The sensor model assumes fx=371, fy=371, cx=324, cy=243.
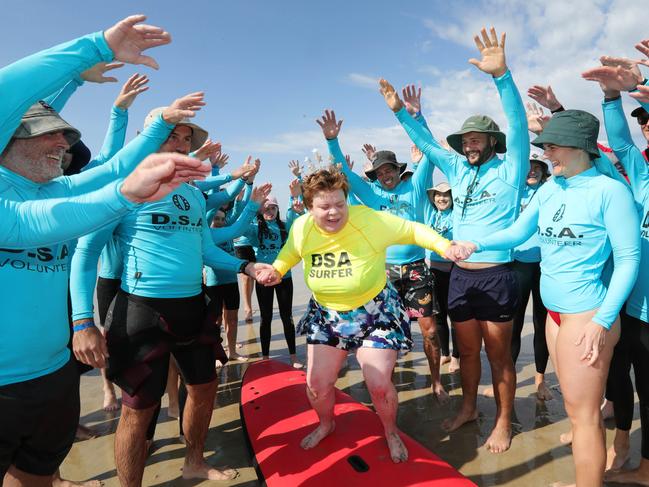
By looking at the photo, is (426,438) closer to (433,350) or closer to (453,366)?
(433,350)

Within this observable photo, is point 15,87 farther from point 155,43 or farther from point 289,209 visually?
point 289,209

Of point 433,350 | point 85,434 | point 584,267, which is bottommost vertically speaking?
point 85,434

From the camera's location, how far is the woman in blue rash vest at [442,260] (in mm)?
5262

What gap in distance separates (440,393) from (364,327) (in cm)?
212

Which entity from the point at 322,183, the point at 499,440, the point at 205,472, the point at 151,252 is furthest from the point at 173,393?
the point at 499,440

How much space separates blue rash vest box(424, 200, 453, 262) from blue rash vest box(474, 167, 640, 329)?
2.80 m

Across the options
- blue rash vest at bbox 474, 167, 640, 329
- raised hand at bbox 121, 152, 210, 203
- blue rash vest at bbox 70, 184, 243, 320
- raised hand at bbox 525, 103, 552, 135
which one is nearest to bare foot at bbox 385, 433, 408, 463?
blue rash vest at bbox 474, 167, 640, 329

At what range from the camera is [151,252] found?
2682 mm

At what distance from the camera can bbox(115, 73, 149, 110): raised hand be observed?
3.36 meters

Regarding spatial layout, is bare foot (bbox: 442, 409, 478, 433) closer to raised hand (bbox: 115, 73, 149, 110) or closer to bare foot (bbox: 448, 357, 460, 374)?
bare foot (bbox: 448, 357, 460, 374)

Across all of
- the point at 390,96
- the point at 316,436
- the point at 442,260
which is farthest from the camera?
the point at 442,260

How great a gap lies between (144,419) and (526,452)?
311 cm

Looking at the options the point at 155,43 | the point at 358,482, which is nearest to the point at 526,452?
the point at 358,482

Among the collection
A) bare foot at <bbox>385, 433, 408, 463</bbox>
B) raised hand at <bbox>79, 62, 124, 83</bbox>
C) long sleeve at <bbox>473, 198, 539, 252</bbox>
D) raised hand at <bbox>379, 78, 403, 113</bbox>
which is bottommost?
bare foot at <bbox>385, 433, 408, 463</bbox>
